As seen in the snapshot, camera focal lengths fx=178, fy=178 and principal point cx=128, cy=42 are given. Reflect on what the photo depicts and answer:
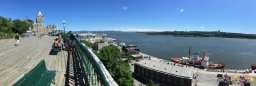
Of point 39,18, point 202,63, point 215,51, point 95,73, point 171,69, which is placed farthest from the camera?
point 39,18

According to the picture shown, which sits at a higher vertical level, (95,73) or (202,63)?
(95,73)

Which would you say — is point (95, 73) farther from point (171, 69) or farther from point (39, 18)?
point (39, 18)

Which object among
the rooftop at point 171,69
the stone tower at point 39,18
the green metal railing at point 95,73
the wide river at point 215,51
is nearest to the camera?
the green metal railing at point 95,73

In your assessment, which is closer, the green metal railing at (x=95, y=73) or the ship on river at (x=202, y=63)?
the green metal railing at (x=95, y=73)

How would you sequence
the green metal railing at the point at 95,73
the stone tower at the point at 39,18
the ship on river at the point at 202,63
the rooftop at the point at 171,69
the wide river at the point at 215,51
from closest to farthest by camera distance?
the green metal railing at the point at 95,73
the rooftop at the point at 171,69
the ship on river at the point at 202,63
the wide river at the point at 215,51
the stone tower at the point at 39,18

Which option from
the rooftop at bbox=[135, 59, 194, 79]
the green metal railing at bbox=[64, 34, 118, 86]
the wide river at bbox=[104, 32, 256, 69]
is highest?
the green metal railing at bbox=[64, 34, 118, 86]

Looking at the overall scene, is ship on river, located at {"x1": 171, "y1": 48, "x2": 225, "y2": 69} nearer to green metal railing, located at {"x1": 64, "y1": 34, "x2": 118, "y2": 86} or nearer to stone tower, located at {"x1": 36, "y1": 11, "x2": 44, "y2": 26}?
green metal railing, located at {"x1": 64, "y1": 34, "x2": 118, "y2": 86}

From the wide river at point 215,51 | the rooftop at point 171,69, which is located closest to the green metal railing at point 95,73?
the rooftop at point 171,69

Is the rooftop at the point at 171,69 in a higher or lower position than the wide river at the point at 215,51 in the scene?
higher

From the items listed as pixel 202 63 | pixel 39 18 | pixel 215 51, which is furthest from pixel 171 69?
pixel 39 18

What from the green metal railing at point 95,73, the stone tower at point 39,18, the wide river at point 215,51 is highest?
the stone tower at point 39,18

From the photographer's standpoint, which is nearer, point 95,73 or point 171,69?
point 95,73

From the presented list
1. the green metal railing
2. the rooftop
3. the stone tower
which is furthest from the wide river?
the stone tower

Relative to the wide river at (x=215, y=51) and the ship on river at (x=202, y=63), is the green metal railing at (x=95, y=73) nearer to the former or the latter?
the ship on river at (x=202, y=63)
